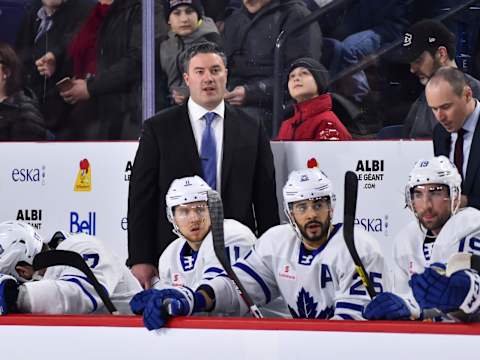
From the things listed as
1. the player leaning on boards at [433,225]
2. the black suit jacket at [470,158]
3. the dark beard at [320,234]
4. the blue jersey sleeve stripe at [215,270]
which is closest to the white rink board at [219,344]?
the player leaning on boards at [433,225]

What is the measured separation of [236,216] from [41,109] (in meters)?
1.19

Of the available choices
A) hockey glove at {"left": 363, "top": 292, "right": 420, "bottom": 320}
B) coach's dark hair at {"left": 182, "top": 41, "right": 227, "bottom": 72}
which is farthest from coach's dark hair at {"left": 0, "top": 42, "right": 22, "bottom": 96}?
hockey glove at {"left": 363, "top": 292, "right": 420, "bottom": 320}

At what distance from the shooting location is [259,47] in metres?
5.29

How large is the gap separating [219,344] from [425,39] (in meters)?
2.09

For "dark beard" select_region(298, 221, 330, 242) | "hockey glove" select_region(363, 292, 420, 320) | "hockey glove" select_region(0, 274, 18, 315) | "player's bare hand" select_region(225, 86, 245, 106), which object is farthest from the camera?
"player's bare hand" select_region(225, 86, 245, 106)

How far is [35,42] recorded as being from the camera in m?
5.69

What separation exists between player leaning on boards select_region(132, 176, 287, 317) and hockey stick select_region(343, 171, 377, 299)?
597 mm

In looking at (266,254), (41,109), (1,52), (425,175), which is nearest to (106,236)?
(41,109)

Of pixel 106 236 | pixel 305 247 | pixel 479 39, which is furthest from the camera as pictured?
pixel 106 236

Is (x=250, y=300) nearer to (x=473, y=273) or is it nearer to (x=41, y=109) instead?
(x=473, y=273)

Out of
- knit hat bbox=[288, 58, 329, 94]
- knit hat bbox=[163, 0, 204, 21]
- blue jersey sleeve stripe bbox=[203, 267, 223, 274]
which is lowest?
blue jersey sleeve stripe bbox=[203, 267, 223, 274]

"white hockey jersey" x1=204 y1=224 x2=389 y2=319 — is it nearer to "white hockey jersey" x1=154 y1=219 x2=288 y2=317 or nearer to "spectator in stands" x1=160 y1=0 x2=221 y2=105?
"white hockey jersey" x1=154 y1=219 x2=288 y2=317

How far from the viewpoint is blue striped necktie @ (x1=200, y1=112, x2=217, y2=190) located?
16.6 feet

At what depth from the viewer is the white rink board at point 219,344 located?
126 inches
